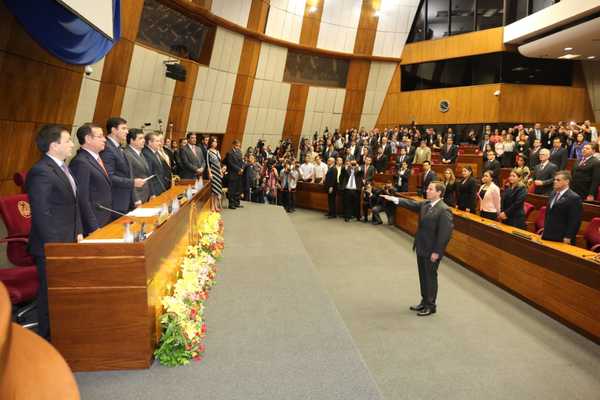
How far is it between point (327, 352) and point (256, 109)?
11467 mm

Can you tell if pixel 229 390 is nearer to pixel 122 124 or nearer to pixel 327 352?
pixel 327 352

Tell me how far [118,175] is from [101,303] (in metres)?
1.57

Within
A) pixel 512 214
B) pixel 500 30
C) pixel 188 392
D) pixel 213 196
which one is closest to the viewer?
pixel 188 392

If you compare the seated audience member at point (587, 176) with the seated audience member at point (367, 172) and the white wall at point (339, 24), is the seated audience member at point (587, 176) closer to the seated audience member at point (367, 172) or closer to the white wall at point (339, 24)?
the seated audience member at point (367, 172)

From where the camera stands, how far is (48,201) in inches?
94.7

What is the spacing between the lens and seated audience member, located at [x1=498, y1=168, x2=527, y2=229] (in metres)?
5.37

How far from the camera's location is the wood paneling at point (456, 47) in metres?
13.4

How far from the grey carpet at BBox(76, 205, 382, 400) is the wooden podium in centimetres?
10

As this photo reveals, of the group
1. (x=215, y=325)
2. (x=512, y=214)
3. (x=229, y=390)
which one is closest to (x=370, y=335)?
(x=215, y=325)

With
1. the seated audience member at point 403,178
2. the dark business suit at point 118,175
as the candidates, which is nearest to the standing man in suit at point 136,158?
the dark business suit at point 118,175

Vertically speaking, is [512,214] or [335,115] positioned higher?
[335,115]

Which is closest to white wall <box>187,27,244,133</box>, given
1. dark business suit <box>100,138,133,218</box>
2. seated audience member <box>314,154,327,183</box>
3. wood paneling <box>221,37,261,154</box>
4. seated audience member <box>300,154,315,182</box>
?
wood paneling <box>221,37,261,154</box>

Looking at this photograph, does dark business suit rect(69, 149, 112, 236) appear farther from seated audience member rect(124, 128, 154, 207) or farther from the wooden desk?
the wooden desk

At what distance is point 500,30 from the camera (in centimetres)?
1325
